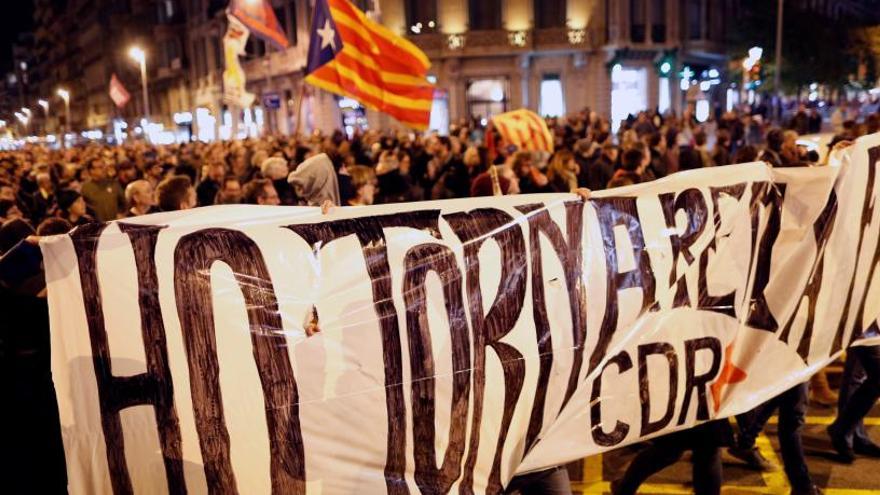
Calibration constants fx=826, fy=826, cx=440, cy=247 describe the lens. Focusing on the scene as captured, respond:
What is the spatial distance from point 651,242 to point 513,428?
1079 mm

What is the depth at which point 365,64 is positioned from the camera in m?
9.96

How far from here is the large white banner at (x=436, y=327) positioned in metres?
2.92

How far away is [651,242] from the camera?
3.77m

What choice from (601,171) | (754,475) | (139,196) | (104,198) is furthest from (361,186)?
(104,198)

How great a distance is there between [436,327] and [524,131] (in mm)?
8338

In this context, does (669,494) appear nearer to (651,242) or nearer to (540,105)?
(651,242)

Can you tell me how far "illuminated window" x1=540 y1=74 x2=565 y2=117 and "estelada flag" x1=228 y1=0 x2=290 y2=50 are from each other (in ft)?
70.2

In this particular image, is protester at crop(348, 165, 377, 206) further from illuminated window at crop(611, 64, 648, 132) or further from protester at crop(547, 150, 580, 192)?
illuminated window at crop(611, 64, 648, 132)

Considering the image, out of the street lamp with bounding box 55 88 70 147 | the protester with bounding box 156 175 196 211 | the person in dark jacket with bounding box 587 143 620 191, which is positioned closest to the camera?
the protester with bounding box 156 175 196 211

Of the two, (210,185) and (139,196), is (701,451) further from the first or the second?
(210,185)

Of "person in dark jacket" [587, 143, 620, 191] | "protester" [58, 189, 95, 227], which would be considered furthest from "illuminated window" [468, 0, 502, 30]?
"protester" [58, 189, 95, 227]

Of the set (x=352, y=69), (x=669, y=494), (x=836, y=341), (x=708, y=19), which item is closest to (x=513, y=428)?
(x=669, y=494)

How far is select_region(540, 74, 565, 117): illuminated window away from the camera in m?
35.2

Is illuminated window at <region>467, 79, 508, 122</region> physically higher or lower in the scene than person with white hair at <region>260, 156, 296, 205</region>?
higher
